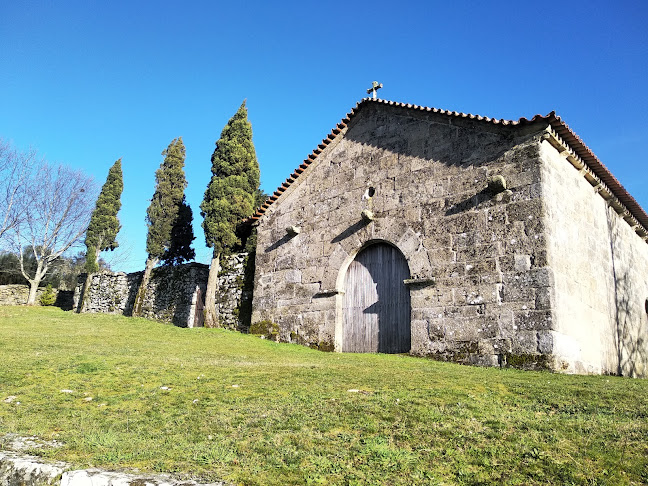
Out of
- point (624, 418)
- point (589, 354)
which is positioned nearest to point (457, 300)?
point (589, 354)

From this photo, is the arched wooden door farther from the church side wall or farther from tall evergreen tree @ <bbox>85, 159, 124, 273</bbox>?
tall evergreen tree @ <bbox>85, 159, 124, 273</bbox>

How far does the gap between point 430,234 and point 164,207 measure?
48.6ft

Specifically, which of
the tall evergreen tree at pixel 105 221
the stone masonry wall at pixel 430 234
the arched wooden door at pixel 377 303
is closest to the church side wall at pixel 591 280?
the stone masonry wall at pixel 430 234

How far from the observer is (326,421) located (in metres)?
4.58

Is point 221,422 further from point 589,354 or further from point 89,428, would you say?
point 589,354

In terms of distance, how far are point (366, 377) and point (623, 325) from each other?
8697mm

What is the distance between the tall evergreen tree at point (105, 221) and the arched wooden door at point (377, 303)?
17.3m

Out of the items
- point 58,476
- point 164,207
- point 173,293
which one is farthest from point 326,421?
point 164,207

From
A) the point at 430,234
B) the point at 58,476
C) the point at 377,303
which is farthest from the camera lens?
the point at 377,303

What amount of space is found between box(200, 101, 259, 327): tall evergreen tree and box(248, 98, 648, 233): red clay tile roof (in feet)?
8.77

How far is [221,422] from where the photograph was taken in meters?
4.68

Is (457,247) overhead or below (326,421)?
overhead

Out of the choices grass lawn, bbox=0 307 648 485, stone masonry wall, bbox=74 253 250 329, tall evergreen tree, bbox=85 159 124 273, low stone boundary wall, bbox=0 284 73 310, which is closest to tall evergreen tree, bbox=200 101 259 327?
stone masonry wall, bbox=74 253 250 329

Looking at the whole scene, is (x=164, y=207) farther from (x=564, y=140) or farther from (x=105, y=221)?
(x=564, y=140)
